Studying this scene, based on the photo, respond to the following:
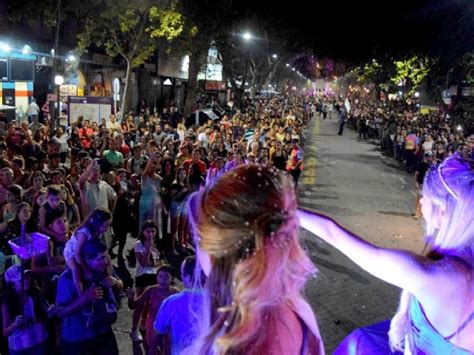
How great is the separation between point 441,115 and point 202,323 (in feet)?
132

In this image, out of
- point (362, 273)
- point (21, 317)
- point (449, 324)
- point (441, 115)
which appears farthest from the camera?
point (441, 115)

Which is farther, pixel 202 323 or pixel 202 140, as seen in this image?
pixel 202 140

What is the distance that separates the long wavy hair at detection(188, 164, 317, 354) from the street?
204 mm

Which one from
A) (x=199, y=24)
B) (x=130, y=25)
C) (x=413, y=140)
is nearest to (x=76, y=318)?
(x=130, y=25)

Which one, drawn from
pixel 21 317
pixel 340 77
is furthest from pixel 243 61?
pixel 340 77

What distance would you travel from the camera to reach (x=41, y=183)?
716 centimetres

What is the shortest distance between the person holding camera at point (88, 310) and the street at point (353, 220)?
6.97 ft

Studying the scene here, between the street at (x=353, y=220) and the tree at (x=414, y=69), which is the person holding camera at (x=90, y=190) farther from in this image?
the tree at (x=414, y=69)

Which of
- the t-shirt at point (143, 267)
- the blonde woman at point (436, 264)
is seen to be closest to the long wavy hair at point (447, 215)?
the blonde woman at point (436, 264)

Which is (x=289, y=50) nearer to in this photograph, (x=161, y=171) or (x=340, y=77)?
(x=161, y=171)

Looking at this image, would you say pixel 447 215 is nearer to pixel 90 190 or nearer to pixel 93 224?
pixel 93 224

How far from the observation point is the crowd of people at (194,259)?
1453 mm

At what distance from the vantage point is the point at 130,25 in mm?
20578

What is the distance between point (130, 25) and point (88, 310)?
59.3ft
